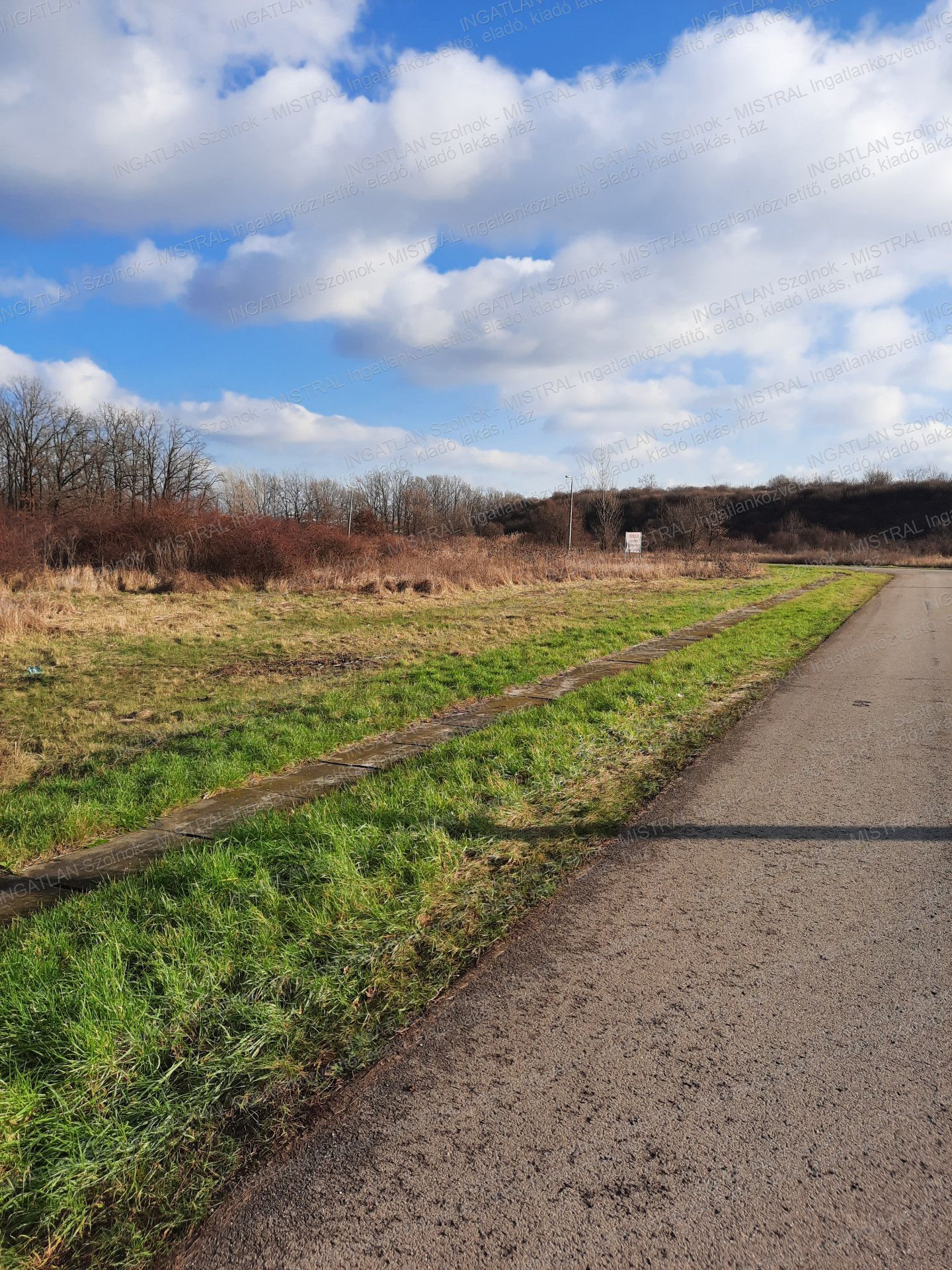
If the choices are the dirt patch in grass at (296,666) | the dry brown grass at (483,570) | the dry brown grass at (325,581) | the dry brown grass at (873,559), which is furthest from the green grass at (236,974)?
the dry brown grass at (873,559)

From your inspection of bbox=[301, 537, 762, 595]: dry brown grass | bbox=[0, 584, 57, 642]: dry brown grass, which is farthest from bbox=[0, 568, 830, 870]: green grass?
bbox=[301, 537, 762, 595]: dry brown grass

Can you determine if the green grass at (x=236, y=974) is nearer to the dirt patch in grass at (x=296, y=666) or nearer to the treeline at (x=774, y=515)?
the dirt patch in grass at (x=296, y=666)

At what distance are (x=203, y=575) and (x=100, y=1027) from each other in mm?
23129

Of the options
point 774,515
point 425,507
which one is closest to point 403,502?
point 425,507

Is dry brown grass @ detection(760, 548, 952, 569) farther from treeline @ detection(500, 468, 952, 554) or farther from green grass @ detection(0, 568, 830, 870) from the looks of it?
green grass @ detection(0, 568, 830, 870)

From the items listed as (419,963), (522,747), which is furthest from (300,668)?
(419,963)

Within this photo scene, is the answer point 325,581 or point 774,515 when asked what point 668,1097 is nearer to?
point 325,581

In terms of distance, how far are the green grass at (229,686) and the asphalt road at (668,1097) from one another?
11.0 feet

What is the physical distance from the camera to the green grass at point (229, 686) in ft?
19.7

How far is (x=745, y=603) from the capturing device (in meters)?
23.1

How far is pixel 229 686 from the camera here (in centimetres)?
1046

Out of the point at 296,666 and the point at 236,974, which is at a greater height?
the point at 296,666

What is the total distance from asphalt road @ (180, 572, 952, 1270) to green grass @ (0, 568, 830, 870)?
3.36 m

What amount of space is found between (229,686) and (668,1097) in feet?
29.0
